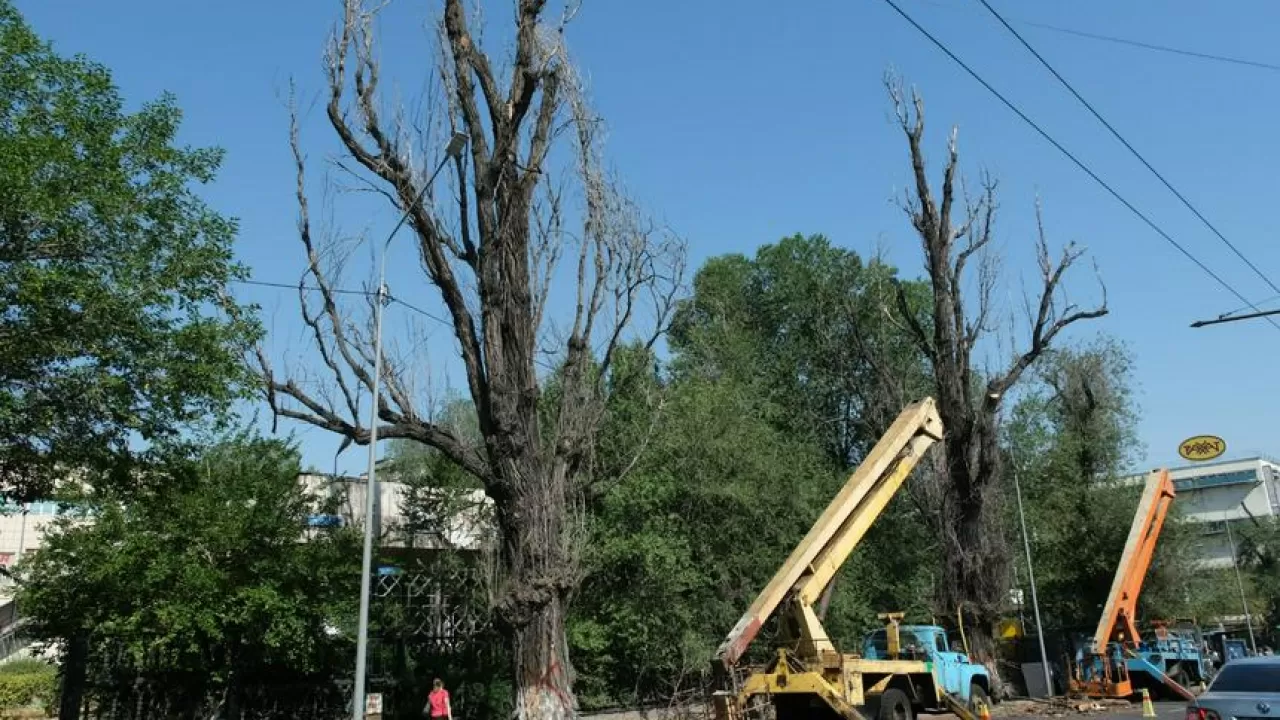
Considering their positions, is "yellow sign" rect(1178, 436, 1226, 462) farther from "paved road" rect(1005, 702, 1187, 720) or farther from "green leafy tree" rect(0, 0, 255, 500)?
"green leafy tree" rect(0, 0, 255, 500)

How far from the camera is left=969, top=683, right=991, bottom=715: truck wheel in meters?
19.0

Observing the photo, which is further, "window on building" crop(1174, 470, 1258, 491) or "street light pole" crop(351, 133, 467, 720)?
"window on building" crop(1174, 470, 1258, 491)

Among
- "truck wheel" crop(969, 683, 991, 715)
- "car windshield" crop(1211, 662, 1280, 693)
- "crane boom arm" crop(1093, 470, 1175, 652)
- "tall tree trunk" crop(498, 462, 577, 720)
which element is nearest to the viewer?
"car windshield" crop(1211, 662, 1280, 693)

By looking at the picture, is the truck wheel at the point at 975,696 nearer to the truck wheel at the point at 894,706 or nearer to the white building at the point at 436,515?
the truck wheel at the point at 894,706

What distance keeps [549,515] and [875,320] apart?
32.5 m

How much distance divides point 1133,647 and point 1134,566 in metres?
2.12

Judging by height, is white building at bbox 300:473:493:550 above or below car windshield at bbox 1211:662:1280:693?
above

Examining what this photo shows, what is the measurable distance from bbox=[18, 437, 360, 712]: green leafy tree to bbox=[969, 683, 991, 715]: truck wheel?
1272cm

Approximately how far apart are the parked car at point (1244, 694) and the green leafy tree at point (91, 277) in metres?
12.9

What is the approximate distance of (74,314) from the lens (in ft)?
39.8

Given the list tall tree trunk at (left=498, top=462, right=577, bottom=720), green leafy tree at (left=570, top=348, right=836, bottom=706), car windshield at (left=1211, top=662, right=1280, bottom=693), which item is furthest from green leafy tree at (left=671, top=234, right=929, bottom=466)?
car windshield at (left=1211, top=662, right=1280, bottom=693)

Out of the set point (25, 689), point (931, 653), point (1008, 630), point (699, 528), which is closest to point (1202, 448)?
point (1008, 630)

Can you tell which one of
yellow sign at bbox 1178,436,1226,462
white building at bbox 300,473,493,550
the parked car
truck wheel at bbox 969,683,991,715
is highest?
yellow sign at bbox 1178,436,1226,462

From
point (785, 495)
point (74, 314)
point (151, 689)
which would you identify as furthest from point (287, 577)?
point (785, 495)
